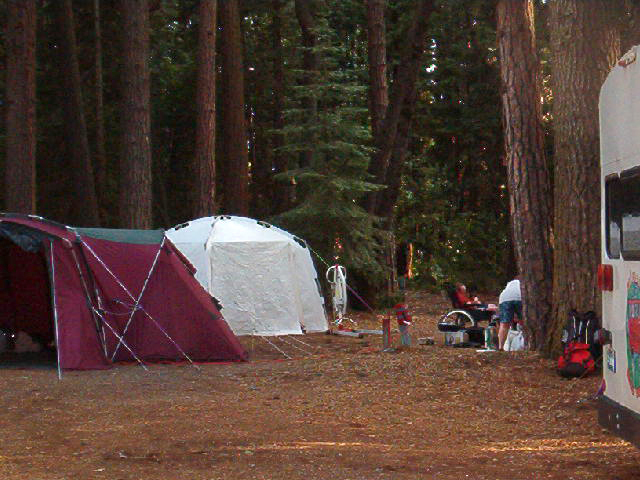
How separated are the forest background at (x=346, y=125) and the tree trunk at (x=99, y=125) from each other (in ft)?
0.19

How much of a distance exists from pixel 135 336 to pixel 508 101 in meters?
5.55

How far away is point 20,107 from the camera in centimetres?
1938

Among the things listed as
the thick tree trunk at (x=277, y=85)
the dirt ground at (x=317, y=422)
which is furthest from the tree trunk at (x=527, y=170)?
the thick tree trunk at (x=277, y=85)

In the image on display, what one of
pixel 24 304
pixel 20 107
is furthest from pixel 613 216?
pixel 20 107

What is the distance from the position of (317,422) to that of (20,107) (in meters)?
12.5

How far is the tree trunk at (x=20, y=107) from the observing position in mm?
19344

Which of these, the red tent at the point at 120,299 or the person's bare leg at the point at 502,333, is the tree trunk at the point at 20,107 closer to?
the red tent at the point at 120,299

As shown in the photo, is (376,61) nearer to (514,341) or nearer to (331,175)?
(331,175)

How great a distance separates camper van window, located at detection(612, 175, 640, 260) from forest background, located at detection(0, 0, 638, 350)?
13.0ft

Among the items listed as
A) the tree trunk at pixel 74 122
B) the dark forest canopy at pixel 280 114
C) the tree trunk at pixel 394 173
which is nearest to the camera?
the tree trunk at pixel 394 173

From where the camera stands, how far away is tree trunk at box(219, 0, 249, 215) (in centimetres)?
2327

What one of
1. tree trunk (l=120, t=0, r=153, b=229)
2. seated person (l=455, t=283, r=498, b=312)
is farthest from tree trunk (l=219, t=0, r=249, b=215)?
seated person (l=455, t=283, r=498, b=312)

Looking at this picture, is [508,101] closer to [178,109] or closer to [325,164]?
[325,164]

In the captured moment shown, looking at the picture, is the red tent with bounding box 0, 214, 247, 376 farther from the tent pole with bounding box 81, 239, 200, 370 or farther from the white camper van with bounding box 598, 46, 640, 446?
the white camper van with bounding box 598, 46, 640, 446
